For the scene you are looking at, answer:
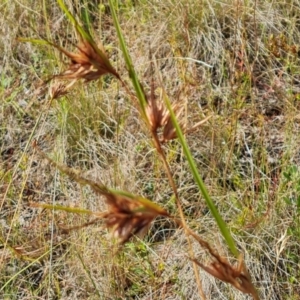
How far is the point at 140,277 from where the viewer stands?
2.19 m

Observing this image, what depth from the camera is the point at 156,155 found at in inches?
98.7

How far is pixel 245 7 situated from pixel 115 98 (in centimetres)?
71

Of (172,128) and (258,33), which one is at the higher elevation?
(172,128)

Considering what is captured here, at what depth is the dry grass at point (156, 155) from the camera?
84.3 inches

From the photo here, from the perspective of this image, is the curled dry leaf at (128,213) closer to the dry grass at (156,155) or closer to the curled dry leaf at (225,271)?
the curled dry leaf at (225,271)

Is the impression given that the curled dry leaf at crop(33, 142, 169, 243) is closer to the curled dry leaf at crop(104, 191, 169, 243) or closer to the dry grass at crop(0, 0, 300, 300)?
the curled dry leaf at crop(104, 191, 169, 243)

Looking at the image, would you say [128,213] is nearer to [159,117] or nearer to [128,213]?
[128,213]

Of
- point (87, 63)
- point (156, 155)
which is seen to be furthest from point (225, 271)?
point (156, 155)

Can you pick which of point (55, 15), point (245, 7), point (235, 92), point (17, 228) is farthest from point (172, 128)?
point (55, 15)

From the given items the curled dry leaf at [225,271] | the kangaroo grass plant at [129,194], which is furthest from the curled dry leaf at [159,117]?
the curled dry leaf at [225,271]

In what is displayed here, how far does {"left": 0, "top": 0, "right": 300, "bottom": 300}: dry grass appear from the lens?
2141 millimetres

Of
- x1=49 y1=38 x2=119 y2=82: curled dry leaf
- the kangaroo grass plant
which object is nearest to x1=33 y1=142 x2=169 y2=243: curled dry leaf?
the kangaroo grass plant

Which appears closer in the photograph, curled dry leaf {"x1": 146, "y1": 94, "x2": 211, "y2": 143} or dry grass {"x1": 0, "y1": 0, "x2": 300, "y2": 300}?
curled dry leaf {"x1": 146, "y1": 94, "x2": 211, "y2": 143}

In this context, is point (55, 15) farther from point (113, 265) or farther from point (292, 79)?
point (113, 265)
